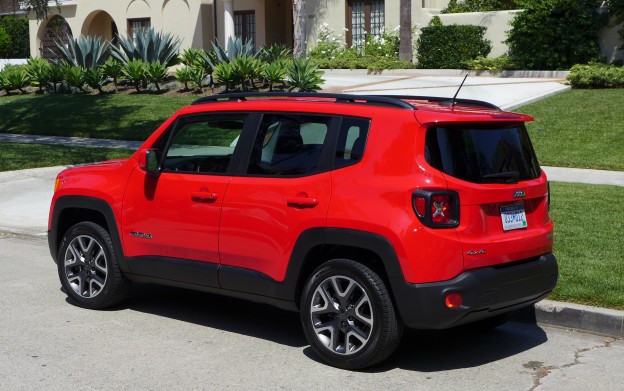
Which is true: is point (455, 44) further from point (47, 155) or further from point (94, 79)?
point (47, 155)

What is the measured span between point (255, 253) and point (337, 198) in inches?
31.4

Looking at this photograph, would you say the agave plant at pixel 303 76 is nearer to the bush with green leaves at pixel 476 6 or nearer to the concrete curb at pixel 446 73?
the concrete curb at pixel 446 73

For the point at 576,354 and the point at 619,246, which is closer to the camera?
the point at 576,354

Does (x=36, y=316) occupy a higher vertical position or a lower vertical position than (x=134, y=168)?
lower

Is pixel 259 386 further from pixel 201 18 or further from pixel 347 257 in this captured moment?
pixel 201 18

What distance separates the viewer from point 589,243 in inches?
376

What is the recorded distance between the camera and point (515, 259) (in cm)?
637

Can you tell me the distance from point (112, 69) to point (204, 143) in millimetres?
18314

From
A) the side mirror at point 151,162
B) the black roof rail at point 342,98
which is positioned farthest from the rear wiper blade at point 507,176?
the side mirror at point 151,162

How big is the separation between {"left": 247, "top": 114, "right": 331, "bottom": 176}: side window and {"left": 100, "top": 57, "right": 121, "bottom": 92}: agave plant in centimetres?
1907

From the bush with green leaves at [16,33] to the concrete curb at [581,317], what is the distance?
42.7 metres

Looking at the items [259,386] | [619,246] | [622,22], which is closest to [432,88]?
[622,22]

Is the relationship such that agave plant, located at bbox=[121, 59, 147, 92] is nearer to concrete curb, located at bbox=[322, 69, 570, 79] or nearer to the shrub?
concrete curb, located at bbox=[322, 69, 570, 79]

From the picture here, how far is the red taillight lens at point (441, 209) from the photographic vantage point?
597 centimetres
